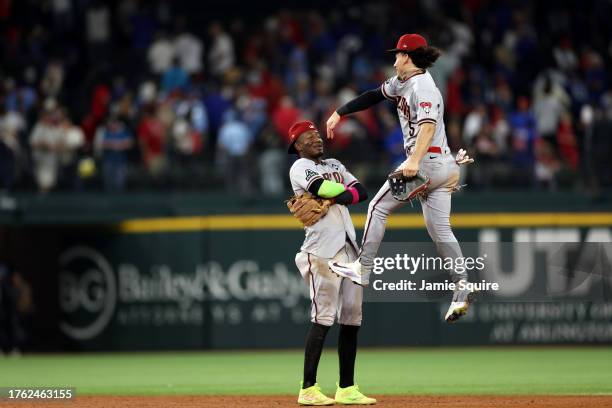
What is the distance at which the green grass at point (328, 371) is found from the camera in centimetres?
1227

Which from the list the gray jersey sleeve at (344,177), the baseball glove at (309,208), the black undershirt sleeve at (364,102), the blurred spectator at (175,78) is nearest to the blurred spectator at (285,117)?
the blurred spectator at (175,78)

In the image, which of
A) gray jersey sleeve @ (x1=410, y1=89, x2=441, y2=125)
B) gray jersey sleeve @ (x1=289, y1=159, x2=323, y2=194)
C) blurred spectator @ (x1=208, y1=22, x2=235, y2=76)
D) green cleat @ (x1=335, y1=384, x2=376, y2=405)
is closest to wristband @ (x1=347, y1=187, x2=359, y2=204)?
gray jersey sleeve @ (x1=289, y1=159, x2=323, y2=194)

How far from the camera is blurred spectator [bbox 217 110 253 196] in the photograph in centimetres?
1816

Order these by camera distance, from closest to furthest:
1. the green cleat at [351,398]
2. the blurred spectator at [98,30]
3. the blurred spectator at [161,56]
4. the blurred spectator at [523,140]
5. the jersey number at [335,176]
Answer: the green cleat at [351,398], the jersey number at [335,176], the blurred spectator at [523,140], the blurred spectator at [161,56], the blurred spectator at [98,30]

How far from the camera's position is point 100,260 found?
1816cm

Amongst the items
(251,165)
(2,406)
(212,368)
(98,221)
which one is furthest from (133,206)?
(2,406)

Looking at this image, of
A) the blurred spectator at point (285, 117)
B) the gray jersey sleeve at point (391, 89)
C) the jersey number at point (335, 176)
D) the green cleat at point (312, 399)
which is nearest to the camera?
the gray jersey sleeve at point (391, 89)

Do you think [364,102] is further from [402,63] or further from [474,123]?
[474,123]

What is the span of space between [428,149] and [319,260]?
1293 millimetres

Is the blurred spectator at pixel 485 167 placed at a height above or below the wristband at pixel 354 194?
above

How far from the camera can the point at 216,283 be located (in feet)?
58.9

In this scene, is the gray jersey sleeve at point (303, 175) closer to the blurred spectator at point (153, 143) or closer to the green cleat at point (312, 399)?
the green cleat at point (312, 399)

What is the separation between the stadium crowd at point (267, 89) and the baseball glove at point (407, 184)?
8.06 meters

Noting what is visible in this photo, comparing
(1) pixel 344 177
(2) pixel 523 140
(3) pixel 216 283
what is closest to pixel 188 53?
(3) pixel 216 283
